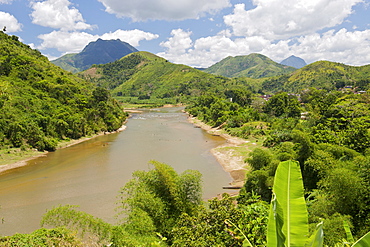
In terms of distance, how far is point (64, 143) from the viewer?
3712cm

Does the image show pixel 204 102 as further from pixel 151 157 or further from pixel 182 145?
pixel 151 157

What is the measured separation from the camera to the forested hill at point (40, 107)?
32.2m

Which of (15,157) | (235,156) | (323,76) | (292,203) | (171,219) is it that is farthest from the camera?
(323,76)

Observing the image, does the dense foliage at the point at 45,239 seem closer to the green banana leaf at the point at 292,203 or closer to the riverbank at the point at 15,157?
the green banana leaf at the point at 292,203

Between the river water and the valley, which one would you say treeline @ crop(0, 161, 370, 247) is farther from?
the river water

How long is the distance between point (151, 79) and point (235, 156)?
442 ft

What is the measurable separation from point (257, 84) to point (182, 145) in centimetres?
13501

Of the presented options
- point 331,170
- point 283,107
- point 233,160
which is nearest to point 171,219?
point 331,170

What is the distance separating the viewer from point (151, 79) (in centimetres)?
15700

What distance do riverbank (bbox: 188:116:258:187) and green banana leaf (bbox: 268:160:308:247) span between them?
18461 millimetres

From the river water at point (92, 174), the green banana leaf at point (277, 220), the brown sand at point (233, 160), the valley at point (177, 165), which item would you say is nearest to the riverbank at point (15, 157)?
the valley at point (177, 165)

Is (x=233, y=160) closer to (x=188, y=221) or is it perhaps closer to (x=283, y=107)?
(x=188, y=221)

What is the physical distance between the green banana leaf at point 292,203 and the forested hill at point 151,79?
115m

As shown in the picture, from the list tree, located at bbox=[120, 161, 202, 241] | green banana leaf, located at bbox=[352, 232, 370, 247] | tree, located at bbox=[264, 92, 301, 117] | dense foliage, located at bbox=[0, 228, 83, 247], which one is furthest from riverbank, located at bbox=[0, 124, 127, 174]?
tree, located at bbox=[264, 92, 301, 117]
